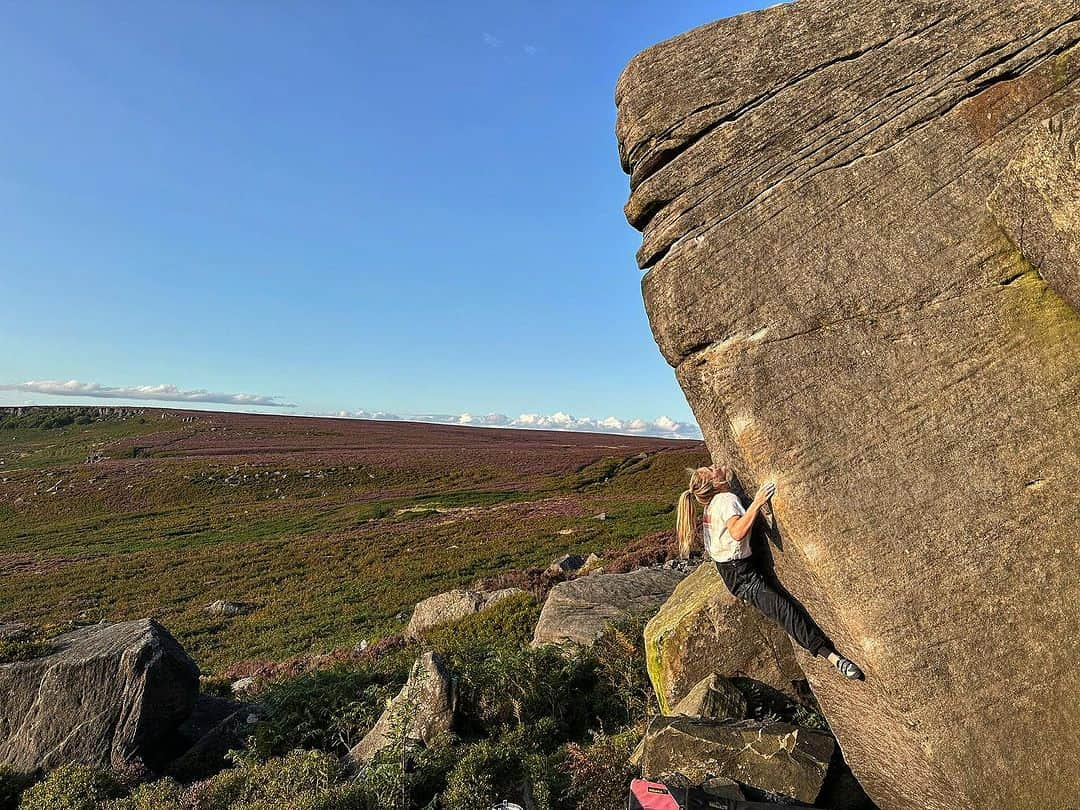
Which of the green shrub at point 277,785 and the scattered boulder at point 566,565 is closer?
the green shrub at point 277,785

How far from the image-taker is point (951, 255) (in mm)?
6723

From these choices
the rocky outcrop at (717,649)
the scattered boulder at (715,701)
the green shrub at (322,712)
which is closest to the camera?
the scattered boulder at (715,701)

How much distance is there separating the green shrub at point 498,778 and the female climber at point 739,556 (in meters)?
3.89

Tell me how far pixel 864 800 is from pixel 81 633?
51.3 feet

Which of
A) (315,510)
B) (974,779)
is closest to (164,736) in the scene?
(974,779)

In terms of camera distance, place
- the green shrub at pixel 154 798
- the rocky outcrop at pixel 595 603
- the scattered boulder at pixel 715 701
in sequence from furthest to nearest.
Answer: the rocky outcrop at pixel 595 603, the green shrub at pixel 154 798, the scattered boulder at pixel 715 701

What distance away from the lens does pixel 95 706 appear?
11.7m

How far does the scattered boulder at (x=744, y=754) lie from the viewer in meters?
8.03

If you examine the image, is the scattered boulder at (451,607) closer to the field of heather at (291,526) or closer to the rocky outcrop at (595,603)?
the field of heather at (291,526)

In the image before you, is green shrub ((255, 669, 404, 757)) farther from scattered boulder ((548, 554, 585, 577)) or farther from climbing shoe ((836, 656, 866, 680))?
scattered boulder ((548, 554, 585, 577))

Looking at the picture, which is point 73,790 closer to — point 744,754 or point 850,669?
point 744,754

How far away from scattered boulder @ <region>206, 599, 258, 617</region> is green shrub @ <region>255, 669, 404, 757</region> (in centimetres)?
1583

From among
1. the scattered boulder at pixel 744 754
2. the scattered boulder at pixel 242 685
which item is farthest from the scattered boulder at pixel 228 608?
the scattered boulder at pixel 744 754

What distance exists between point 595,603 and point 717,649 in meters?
6.27
